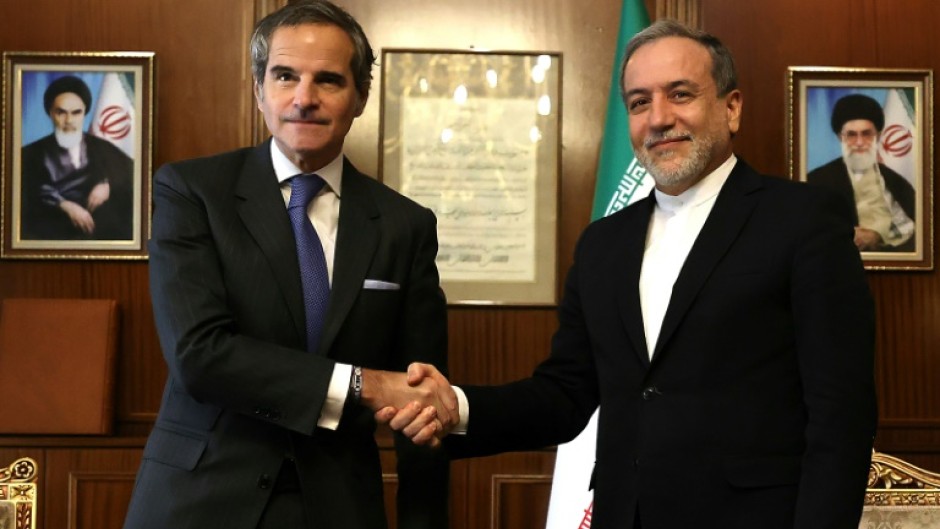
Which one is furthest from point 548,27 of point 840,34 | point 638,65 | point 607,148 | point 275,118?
point 275,118

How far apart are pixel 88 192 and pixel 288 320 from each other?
2.78 metres

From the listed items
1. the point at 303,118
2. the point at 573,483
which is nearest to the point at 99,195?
the point at 573,483

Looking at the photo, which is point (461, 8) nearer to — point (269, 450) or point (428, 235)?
point (428, 235)

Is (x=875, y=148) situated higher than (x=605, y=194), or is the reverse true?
(x=875, y=148)

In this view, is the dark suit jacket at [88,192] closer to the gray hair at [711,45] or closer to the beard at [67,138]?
the beard at [67,138]

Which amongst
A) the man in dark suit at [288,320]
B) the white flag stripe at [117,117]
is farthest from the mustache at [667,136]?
the white flag stripe at [117,117]

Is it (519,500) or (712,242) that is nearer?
(712,242)

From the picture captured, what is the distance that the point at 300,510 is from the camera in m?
2.21

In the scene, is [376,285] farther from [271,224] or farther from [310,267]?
[271,224]

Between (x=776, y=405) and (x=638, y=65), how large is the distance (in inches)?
31.2

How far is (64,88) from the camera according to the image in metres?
4.77

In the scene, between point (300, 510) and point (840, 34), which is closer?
point (300, 510)

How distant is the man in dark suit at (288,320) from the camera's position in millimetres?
2205

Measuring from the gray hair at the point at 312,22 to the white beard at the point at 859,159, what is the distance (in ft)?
9.31
